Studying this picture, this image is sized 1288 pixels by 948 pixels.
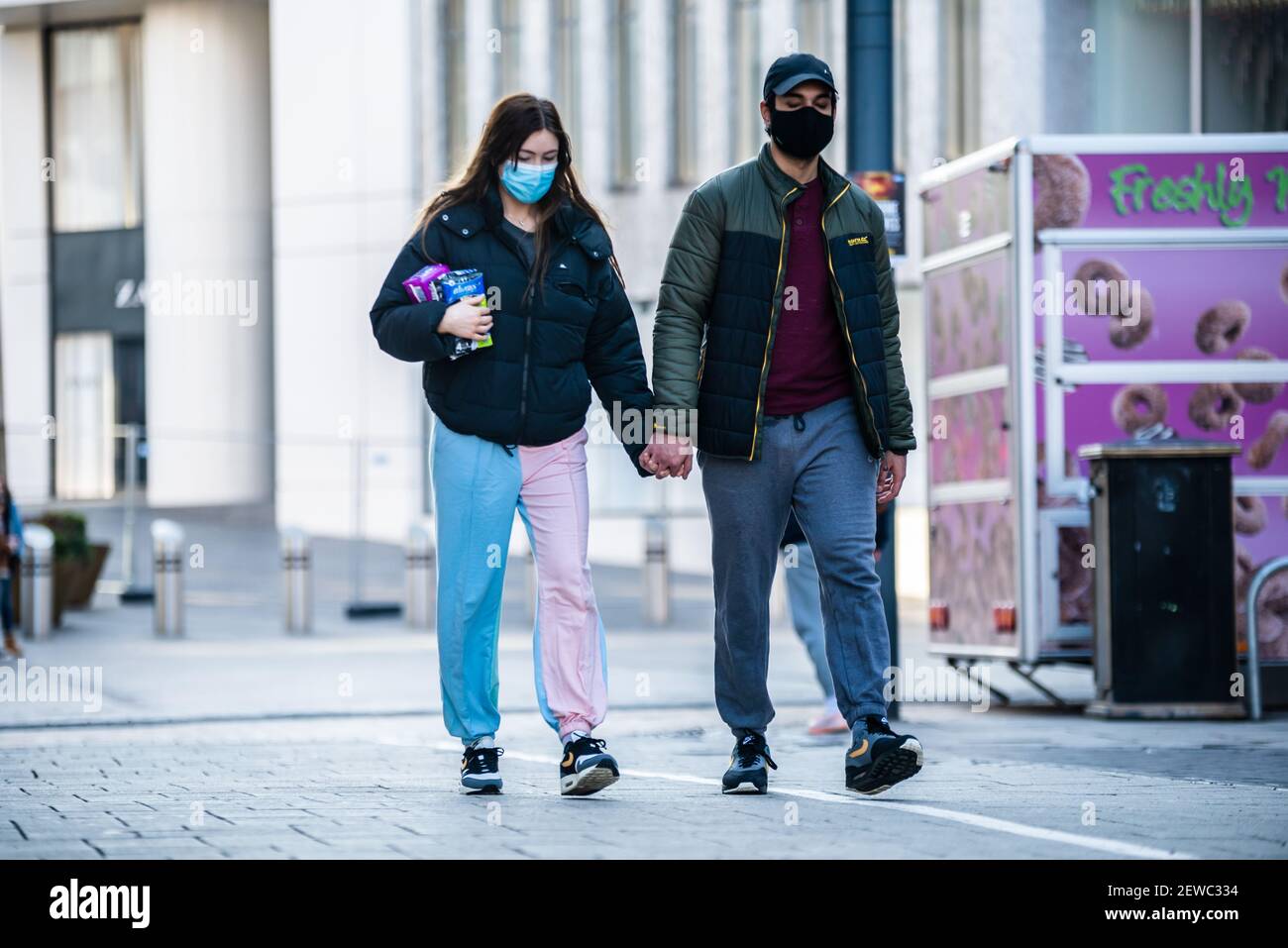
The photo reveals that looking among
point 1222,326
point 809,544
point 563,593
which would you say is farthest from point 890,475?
point 1222,326

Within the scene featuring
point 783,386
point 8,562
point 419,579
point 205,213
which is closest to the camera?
point 783,386

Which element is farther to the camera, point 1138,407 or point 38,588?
point 38,588

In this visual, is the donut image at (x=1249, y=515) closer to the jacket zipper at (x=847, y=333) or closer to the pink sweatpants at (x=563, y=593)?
the jacket zipper at (x=847, y=333)

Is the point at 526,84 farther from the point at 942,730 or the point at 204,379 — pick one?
the point at 942,730

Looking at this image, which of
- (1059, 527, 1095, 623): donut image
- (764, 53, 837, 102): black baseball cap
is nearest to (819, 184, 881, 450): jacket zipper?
(764, 53, 837, 102): black baseball cap

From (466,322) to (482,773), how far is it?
133 centimetres

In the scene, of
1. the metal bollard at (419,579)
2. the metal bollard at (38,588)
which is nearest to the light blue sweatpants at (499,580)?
the metal bollard at (38,588)

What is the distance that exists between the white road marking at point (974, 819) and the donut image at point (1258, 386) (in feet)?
14.1

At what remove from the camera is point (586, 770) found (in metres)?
5.77

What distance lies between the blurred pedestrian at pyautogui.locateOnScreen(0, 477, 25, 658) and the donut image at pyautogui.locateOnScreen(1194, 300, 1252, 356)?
7.92 meters

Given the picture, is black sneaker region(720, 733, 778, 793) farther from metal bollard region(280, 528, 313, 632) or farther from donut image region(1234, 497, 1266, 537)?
metal bollard region(280, 528, 313, 632)

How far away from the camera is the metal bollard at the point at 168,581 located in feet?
53.0

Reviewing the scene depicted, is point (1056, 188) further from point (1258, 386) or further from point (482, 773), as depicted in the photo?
point (482, 773)
